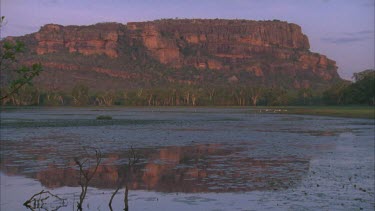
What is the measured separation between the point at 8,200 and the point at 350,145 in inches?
851

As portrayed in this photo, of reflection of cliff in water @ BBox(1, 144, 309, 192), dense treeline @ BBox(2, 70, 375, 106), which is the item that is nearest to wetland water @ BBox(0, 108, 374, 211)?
reflection of cliff in water @ BBox(1, 144, 309, 192)

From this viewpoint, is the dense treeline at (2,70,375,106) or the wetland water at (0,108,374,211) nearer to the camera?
the wetland water at (0,108,374,211)

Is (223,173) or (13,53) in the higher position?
(13,53)

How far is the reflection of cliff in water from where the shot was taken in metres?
16.8

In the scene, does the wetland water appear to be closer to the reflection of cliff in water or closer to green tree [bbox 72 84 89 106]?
the reflection of cliff in water

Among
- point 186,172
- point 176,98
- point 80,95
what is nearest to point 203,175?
point 186,172

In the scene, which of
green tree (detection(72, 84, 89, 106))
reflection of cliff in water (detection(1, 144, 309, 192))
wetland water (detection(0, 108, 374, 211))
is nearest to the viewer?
wetland water (detection(0, 108, 374, 211))

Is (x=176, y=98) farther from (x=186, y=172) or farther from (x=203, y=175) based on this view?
(x=203, y=175)

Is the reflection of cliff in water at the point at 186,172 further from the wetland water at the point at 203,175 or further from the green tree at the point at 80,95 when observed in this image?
the green tree at the point at 80,95

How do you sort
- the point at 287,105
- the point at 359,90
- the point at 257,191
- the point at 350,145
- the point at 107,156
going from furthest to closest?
1. the point at 287,105
2. the point at 359,90
3. the point at 350,145
4. the point at 107,156
5. the point at 257,191

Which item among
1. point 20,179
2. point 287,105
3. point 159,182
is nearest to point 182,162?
point 159,182

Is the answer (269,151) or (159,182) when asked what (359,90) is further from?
(159,182)

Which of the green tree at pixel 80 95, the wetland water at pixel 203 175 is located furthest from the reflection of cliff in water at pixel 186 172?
the green tree at pixel 80 95

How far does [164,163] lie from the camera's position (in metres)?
22.2
